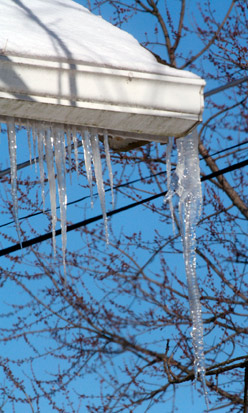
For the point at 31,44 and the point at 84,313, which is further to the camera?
the point at 84,313

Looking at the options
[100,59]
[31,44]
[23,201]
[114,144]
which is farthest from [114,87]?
[23,201]

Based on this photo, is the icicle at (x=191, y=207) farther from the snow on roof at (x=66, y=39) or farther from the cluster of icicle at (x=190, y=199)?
the snow on roof at (x=66, y=39)

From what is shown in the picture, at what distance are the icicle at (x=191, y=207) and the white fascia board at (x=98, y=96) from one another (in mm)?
200

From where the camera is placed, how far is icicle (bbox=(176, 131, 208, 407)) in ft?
10.4

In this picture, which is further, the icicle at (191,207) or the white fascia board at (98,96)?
the icicle at (191,207)

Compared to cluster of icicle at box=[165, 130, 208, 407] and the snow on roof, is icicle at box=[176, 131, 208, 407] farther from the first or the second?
the snow on roof

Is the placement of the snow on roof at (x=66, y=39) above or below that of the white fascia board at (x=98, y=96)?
above

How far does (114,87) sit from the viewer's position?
2.72 metres

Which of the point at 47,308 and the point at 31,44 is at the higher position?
the point at 47,308

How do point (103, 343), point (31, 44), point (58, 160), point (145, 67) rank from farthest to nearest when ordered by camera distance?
point (103, 343), point (58, 160), point (145, 67), point (31, 44)

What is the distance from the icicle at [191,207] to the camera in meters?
3.16

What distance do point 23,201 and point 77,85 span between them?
4.81m

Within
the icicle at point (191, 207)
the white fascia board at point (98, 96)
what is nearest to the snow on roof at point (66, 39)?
the white fascia board at point (98, 96)

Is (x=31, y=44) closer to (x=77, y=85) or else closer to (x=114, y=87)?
(x=77, y=85)
